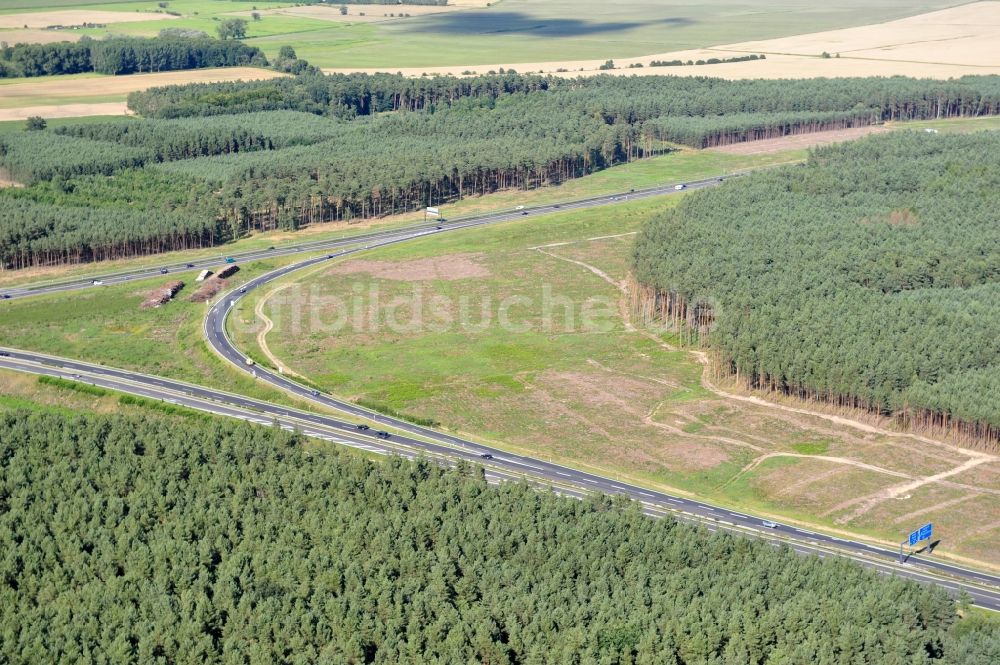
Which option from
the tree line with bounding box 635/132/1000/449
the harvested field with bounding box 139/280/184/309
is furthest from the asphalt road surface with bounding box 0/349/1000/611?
the tree line with bounding box 635/132/1000/449

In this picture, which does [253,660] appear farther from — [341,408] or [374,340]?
[374,340]

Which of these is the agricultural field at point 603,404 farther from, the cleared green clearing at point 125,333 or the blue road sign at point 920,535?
the cleared green clearing at point 125,333

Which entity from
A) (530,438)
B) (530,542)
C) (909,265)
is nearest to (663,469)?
(530,438)

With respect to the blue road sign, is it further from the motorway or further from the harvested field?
the harvested field

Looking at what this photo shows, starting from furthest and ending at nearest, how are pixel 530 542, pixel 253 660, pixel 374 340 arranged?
1. pixel 374 340
2. pixel 530 542
3. pixel 253 660

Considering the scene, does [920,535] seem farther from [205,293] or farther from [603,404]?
[205,293]

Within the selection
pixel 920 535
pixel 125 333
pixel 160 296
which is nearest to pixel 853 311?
pixel 920 535
